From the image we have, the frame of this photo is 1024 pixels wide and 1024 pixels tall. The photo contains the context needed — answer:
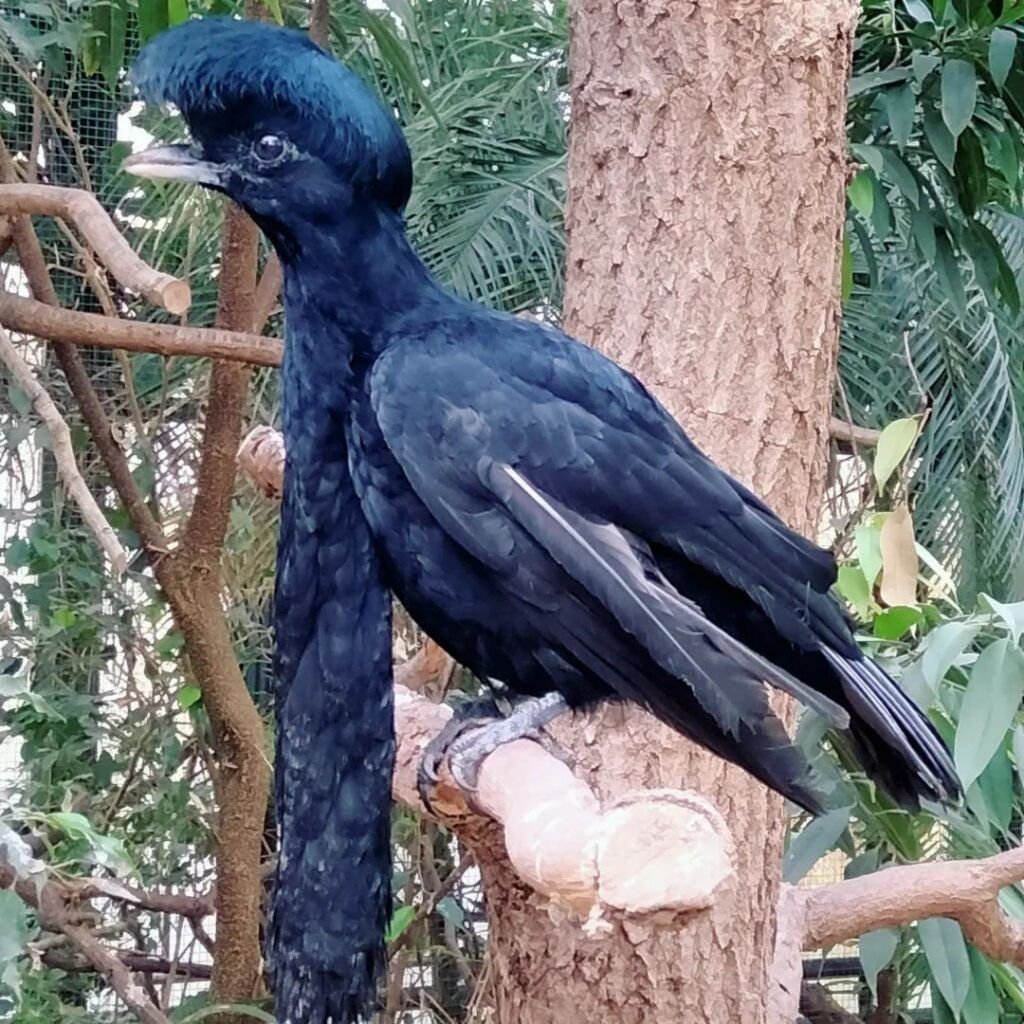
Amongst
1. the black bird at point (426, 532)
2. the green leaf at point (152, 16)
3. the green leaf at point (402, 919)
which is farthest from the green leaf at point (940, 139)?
the green leaf at point (402, 919)

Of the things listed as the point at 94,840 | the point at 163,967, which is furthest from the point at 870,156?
the point at 163,967

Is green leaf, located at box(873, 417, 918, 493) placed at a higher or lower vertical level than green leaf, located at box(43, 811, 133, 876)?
higher

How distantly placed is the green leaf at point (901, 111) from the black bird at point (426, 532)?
0.58 meters

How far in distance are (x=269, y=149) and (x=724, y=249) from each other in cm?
40

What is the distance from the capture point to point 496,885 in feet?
3.31

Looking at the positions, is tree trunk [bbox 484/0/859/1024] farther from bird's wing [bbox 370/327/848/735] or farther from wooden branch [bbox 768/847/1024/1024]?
bird's wing [bbox 370/327/848/735]

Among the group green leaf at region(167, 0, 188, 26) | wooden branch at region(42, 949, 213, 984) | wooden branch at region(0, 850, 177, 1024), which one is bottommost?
wooden branch at region(42, 949, 213, 984)

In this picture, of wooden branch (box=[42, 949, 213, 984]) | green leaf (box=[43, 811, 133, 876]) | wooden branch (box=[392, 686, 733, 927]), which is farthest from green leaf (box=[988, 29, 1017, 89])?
wooden branch (box=[42, 949, 213, 984])

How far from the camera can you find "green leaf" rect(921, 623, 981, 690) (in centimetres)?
100

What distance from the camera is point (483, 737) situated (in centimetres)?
90

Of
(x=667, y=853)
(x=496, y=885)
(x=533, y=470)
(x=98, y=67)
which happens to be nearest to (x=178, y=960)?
(x=496, y=885)

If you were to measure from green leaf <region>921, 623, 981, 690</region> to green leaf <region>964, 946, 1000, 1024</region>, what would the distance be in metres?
0.37

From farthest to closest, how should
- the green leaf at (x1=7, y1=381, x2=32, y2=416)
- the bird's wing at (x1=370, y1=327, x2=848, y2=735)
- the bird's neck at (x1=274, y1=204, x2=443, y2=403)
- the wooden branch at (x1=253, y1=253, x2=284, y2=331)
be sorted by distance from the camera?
the green leaf at (x1=7, y1=381, x2=32, y2=416), the wooden branch at (x1=253, y1=253, x2=284, y2=331), the bird's neck at (x1=274, y1=204, x2=443, y2=403), the bird's wing at (x1=370, y1=327, x2=848, y2=735)

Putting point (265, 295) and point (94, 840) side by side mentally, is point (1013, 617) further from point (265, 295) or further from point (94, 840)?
point (265, 295)
